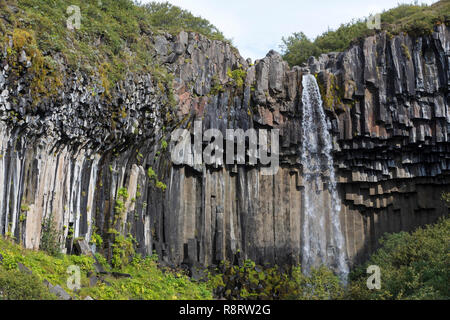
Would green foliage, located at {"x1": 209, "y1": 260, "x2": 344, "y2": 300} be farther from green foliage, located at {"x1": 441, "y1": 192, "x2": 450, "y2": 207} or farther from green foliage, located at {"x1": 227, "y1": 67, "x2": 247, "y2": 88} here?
green foliage, located at {"x1": 227, "y1": 67, "x2": 247, "y2": 88}

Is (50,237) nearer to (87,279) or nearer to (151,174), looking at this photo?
(87,279)

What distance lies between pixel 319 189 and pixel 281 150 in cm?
285

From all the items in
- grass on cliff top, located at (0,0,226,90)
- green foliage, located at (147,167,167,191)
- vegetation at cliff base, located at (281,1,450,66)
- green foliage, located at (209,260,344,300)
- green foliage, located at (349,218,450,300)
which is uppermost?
vegetation at cliff base, located at (281,1,450,66)

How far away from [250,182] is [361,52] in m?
8.83

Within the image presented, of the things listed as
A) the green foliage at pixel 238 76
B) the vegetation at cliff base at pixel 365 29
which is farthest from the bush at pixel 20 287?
the vegetation at cliff base at pixel 365 29

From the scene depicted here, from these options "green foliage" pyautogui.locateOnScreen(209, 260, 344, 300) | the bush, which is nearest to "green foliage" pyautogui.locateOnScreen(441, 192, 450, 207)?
"green foliage" pyautogui.locateOnScreen(209, 260, 344, 300)

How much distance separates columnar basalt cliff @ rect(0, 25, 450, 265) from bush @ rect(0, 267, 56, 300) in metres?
6.72

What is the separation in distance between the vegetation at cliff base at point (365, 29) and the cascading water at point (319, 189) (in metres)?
4.36

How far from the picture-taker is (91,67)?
17.8 m

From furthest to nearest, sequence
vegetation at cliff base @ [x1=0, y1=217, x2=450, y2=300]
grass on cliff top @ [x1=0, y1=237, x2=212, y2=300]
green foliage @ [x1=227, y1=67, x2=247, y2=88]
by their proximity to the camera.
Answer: green foliage @ [x1=227, y1=67, x2=247, y2=88]
vegetation at cliff base @ [x1=0, y1=217, x2=450, y2=300]
grass on cliff top @ [x1=0, y1=237, x2=212, y2=300]

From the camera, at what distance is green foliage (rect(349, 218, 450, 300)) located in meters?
15.5

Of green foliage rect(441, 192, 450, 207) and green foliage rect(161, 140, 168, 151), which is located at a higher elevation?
green foliage rect(161, 140, 168, 151)

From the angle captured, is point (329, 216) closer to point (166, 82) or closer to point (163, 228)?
point (163, 228)

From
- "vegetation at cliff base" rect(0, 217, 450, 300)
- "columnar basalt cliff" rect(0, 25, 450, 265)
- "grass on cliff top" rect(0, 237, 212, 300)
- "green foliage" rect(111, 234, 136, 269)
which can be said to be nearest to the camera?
"grass on cliff top" rect(0, 237, 212, 300)
